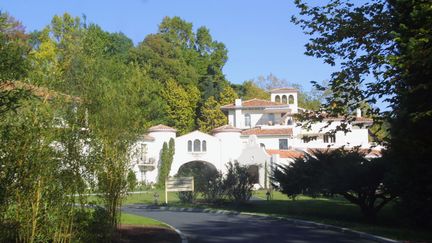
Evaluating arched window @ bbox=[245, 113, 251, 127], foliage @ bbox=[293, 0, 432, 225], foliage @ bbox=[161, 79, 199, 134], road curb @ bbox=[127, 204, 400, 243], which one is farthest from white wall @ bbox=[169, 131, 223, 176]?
foliage @ bbox=[293, 0, 432, 225]

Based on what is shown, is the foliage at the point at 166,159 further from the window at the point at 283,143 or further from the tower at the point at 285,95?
the tower at the point at 285,95

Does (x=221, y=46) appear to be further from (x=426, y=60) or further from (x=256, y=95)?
(x=426, y=60)

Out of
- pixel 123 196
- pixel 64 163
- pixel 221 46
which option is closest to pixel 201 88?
pixel 221 46

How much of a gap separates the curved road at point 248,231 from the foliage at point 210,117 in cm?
4990

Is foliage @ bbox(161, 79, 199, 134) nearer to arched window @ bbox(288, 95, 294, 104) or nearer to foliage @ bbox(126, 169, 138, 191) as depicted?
arched window @ bbox(288, 95, 294, 104)

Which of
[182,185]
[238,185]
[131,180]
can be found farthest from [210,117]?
[131,180]

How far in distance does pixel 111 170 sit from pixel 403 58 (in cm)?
775

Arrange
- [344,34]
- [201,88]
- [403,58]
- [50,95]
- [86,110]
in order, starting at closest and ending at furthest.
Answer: [50,95]
[403,58]
[86,110]
[344,34]
[201,88]

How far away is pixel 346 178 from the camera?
75.7 ft

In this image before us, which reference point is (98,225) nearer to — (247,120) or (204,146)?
(204,146)

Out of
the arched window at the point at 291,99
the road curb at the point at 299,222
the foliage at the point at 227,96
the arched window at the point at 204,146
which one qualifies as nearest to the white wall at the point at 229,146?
the arched window at the point at 204,146

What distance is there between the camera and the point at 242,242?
14984 millimetres

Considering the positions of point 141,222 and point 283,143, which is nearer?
point 141,222

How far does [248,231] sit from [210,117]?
5633 centimetres
